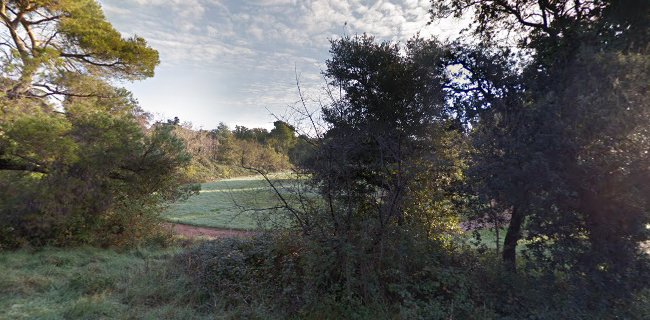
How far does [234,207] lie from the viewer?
20.5 ft

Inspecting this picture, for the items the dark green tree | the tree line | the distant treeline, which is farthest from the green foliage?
the distant treeline

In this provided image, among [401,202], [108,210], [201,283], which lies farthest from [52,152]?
[401,202]

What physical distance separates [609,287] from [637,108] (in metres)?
2.32

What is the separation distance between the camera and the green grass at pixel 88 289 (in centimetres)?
427

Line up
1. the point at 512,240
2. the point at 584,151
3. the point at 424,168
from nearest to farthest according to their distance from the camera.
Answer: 1. the point at 584,151
2. the point at 512,240
3. the point at 424,168

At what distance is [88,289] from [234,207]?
2.55 meters

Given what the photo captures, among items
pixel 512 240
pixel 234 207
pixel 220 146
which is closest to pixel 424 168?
pixel 512 240

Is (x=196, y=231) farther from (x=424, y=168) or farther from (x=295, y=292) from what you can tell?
(x=424, y=168)

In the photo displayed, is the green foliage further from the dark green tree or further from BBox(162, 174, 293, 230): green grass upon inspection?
the dark green tree

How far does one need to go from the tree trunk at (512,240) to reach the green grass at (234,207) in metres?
3.83

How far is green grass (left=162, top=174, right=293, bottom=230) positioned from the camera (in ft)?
19.1

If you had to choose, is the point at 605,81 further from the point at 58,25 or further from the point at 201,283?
the point at 58,25

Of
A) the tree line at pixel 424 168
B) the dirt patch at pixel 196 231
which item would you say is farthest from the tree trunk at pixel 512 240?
the dirt patch at pixel 196 231

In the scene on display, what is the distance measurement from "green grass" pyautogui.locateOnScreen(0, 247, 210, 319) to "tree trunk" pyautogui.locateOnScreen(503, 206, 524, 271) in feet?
16.7
